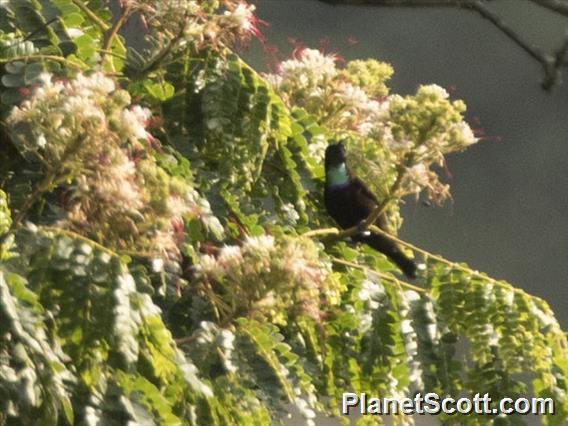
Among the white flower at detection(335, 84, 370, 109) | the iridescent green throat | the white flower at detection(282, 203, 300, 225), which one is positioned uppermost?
the white flower at detection(335, 84, 370, 109)

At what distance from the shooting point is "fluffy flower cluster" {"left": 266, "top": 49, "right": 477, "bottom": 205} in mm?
4438

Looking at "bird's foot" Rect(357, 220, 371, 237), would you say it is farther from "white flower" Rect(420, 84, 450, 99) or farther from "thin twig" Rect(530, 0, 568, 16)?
"thin twig" Rect(530, 0, 568, 16)

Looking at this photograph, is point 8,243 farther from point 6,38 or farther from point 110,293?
point 6,38

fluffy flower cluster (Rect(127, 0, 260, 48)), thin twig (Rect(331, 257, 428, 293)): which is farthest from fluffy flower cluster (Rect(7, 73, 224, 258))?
thin twig (Rect(331, 257, 428, 293))

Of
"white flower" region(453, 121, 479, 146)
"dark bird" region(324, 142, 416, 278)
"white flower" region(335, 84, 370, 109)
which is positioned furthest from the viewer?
"white flower" region(335, 84, 370, 109)

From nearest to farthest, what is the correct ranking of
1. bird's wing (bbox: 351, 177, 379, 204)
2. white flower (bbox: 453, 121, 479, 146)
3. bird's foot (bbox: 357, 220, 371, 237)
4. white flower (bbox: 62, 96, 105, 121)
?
1. white flower (bbox: 62, 96, 105, 121)
2. white flower (bbox: 453, 121, 479, 146)
3. bird's foot (bbox: 357, 220, 371, 237)
4. bird's wing (bbox: 351, 177, 379, 204)

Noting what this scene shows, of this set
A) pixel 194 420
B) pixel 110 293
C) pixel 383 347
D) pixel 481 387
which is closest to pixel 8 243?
pixel 110 293

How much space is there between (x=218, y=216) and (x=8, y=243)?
120 centimetres

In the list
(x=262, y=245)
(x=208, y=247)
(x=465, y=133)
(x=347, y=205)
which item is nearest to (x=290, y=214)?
(x=347, y=205)

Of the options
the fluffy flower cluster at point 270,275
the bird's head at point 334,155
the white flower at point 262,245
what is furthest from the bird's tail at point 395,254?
the white flower at point 262,245

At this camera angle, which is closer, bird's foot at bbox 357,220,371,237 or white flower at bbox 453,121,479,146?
white flower at bbox 453,121,479,146

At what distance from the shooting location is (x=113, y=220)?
3.80m

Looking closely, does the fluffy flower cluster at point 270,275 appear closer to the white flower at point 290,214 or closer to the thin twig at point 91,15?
the white flower at point 290,214

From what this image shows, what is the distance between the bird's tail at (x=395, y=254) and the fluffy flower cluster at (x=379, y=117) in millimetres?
180
